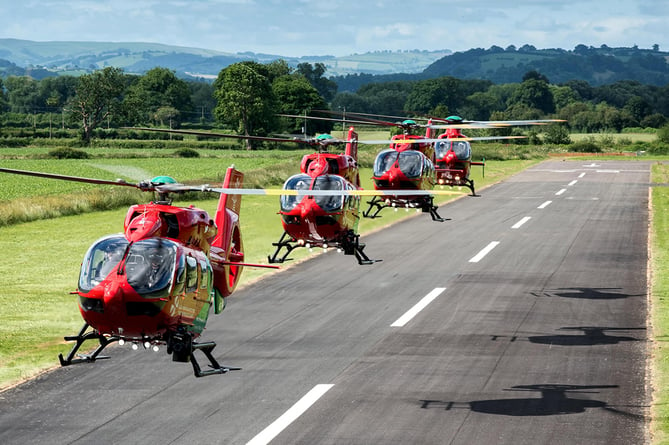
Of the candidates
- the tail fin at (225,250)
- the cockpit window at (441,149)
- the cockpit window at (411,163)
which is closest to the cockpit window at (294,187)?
the tail fin at (225,250)

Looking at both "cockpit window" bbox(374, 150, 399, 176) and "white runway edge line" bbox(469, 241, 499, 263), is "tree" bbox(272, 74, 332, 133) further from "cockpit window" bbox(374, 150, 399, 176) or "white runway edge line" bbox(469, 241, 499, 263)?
"cockpit window" bbox(374, 150, 399, 176)

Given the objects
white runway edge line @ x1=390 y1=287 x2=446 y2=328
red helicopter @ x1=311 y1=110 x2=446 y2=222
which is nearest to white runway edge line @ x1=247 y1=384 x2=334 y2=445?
white runway edge line @ x1=390 y1=287 x2=446 y2=328

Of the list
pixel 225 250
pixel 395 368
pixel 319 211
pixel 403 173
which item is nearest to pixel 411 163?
pixel 403 173

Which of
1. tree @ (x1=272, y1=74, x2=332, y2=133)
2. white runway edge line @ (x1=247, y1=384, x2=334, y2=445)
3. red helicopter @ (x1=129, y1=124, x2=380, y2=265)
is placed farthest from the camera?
tree @ (x1=272, y1=74, x2=332, y2=133)

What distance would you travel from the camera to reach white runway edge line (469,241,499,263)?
132 ft

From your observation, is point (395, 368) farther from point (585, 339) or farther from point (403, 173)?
point (403, 173)

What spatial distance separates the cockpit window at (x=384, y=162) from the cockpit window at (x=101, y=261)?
16954mm

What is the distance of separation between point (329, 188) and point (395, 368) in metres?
6.01

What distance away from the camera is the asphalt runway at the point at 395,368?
1862 centimetres

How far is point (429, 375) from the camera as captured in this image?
73.9 ft

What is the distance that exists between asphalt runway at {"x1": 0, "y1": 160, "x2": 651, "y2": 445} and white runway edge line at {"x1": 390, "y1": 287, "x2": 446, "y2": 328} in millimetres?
148

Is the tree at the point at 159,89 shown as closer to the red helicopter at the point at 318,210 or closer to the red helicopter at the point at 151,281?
the red helicopter at the point at 318,210

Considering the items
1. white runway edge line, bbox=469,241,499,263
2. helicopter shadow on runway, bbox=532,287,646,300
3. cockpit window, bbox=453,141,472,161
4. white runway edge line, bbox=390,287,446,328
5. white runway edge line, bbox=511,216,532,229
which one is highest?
cockpit window, bbox=453,141,472,161

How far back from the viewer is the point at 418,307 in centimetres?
3038
